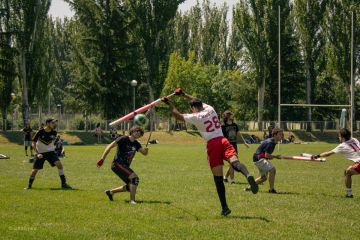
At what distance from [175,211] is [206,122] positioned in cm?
205

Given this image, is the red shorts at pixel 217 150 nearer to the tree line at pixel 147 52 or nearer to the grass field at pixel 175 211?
the grass field at pixel 175 211

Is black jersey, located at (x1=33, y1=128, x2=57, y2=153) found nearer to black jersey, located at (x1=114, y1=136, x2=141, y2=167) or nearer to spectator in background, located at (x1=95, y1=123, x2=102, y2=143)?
black jersey, located at (x1=114, y1=136, x2=141, y2=167)

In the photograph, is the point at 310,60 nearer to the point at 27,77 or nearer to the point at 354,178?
the point at 27,77

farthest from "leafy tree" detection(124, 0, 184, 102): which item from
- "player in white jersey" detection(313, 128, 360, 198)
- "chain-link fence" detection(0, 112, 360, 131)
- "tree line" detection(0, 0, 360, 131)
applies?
"player in white jersey" detection(313, 128, 360, 198)

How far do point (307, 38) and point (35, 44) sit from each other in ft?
104

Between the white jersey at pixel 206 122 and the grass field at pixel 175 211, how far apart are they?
1666 millimetres

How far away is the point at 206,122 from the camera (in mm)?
10867

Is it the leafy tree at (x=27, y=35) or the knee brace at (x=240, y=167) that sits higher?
the leafy tree at (x=27, y=35)

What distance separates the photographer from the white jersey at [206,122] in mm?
10828

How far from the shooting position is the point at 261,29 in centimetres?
6244

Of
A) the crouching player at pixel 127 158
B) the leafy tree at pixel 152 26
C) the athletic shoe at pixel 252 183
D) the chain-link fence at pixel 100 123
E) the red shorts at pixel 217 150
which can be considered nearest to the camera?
the athletic shoe at pixel 252 183

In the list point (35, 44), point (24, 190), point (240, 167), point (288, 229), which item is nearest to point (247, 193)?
point (240, 167)

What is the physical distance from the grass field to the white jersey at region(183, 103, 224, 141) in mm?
1666

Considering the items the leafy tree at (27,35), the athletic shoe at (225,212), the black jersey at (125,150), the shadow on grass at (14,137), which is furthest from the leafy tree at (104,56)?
the athletic shoe at (225,212)
